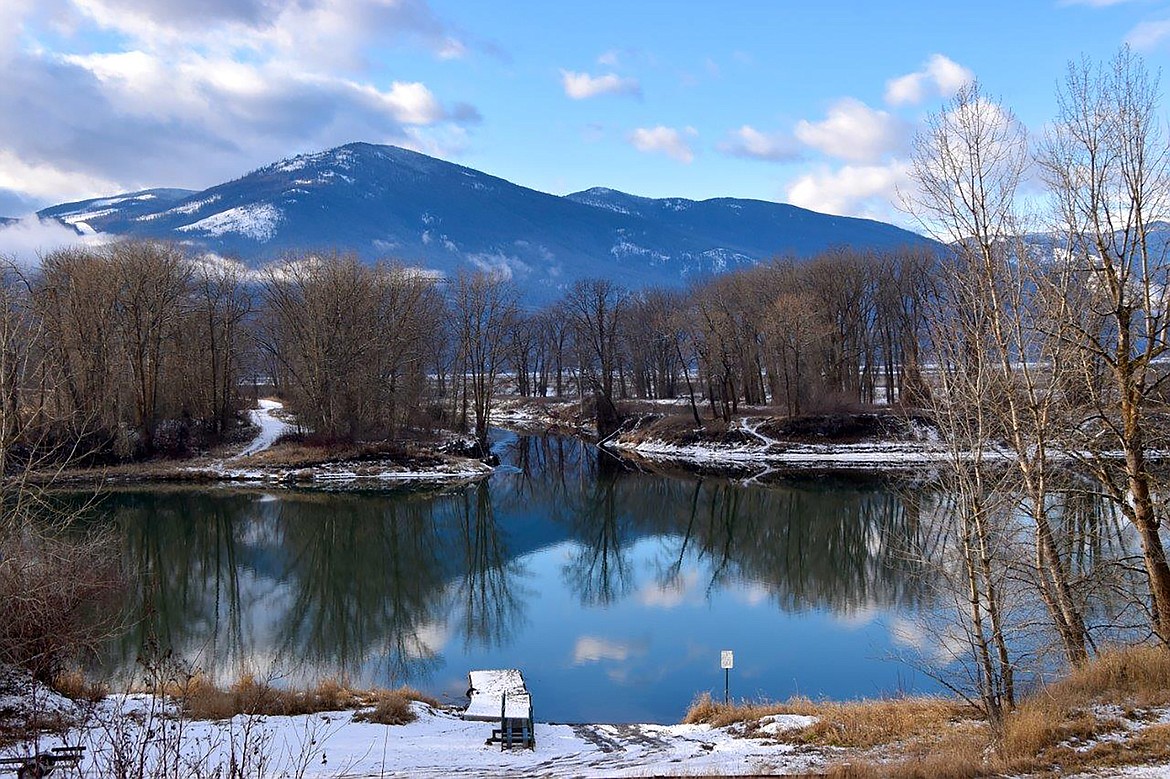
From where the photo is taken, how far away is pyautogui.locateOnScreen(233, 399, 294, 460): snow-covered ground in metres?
44.5

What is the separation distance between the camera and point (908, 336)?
185 feet

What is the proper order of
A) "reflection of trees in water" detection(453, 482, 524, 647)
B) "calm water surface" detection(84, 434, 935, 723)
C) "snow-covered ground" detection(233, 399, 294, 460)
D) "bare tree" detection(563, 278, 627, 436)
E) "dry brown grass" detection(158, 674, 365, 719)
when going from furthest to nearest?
1. "bare tree" detection(563, 278, 627, 436)
2. "snow-covered ground" detection(233, 399, 294, 460)
3. "reflection of trees in water" detection(453, 482, 524, 647)
4. "calm water surface" detection(84, 434, 935, 723)
5. "dry brown grass" detection(158, 674, 365, 719)

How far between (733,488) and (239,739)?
30.8 metres

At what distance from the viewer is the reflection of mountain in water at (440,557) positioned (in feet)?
61.7

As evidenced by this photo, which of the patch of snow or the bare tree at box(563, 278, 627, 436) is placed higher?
the bare tree at box(563, 278, 627, 436)

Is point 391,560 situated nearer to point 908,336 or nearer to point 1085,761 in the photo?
point 1085,761

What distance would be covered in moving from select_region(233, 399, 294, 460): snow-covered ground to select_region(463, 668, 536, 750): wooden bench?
104 ft

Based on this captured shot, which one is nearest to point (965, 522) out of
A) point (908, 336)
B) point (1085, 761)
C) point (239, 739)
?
point (1085, 761)

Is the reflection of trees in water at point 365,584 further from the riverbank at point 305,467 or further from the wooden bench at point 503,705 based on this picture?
the riverbank at point 305,467

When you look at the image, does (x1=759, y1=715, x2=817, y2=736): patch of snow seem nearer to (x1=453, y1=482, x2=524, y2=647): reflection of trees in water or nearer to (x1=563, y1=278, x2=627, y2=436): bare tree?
(x1=453, y1=482, x2=524, y2=647): reflection of trees in water

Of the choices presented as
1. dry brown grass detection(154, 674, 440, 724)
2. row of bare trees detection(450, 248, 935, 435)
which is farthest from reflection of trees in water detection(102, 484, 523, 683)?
row of bare trees detection(450, 248, 935, 435)

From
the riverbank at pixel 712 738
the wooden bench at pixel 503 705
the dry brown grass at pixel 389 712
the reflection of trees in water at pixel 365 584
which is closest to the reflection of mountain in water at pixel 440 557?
the reflection of trees in water at pixel 365 584

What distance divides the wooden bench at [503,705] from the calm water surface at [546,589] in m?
0.62

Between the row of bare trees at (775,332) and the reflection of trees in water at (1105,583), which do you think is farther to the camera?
the row of bare trees at (775,332)
